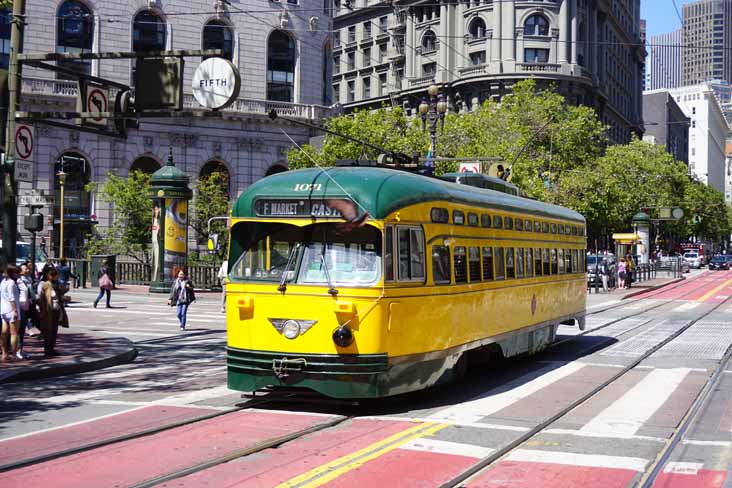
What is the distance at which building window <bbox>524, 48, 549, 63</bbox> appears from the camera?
2977 inches

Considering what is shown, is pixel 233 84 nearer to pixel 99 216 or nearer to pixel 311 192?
pixel 311 192

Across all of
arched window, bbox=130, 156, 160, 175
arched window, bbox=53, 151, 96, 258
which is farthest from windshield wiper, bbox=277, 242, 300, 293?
arched window, bbox=130, 156, 160, 175

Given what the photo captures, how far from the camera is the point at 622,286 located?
5050 centimetres

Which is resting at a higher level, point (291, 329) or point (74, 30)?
point (74, 30)

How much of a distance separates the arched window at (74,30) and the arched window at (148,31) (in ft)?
8.15

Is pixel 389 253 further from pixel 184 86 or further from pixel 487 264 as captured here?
pixel 184 86

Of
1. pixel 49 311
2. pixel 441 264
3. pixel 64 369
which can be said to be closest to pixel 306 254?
pixel 441 264

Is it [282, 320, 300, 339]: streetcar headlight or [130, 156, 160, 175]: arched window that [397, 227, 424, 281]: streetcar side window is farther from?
[130, 156, 160, 175]: arched window

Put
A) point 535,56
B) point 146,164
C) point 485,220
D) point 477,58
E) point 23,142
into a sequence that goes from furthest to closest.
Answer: point 477,58 < point 535,56 < point 146,164 < point 23,142 < point 485,220

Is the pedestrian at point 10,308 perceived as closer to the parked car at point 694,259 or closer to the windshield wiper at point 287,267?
the windshield wiper at point 287,267

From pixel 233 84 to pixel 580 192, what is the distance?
3420cm

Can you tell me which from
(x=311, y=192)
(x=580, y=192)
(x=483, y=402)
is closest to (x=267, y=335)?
(x=311, y=192)

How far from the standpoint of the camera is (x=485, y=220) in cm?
1402

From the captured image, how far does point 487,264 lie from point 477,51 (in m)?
66.4
